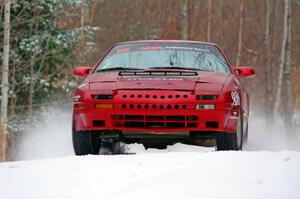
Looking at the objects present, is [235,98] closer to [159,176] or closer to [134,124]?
[134,124]

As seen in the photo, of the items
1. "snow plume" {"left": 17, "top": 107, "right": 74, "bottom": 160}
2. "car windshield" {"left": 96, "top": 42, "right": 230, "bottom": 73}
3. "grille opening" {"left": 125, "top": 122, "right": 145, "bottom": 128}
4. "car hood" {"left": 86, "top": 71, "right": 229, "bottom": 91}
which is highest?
"car windshield" {"left": 96, "top": 42, "right": 230, "bottom": 73}

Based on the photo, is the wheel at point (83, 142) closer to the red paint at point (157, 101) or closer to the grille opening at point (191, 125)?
the red paint at point (157, 101)

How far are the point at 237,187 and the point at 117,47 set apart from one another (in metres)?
4.41

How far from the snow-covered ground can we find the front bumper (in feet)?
2.32

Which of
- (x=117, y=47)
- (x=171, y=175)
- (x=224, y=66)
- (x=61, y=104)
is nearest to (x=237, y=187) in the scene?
(x=171, y=175)

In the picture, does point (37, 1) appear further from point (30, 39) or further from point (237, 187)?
point (237, 187)

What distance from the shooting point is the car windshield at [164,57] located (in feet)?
25.4

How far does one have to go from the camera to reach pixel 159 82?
6.70 m

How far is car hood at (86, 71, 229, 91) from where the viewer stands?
6605mm

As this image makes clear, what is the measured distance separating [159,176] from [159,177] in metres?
0.03

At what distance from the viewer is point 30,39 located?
611 inches

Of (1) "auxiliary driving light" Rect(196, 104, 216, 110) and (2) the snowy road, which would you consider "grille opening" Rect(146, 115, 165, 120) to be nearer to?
(1) "auxiliary driving light" Rect(196, 104, 216, 110)

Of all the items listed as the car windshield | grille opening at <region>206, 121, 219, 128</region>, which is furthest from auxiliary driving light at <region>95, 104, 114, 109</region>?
the car windshield

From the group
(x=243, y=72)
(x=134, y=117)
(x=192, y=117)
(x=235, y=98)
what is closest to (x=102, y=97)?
(x=134, y=117)
